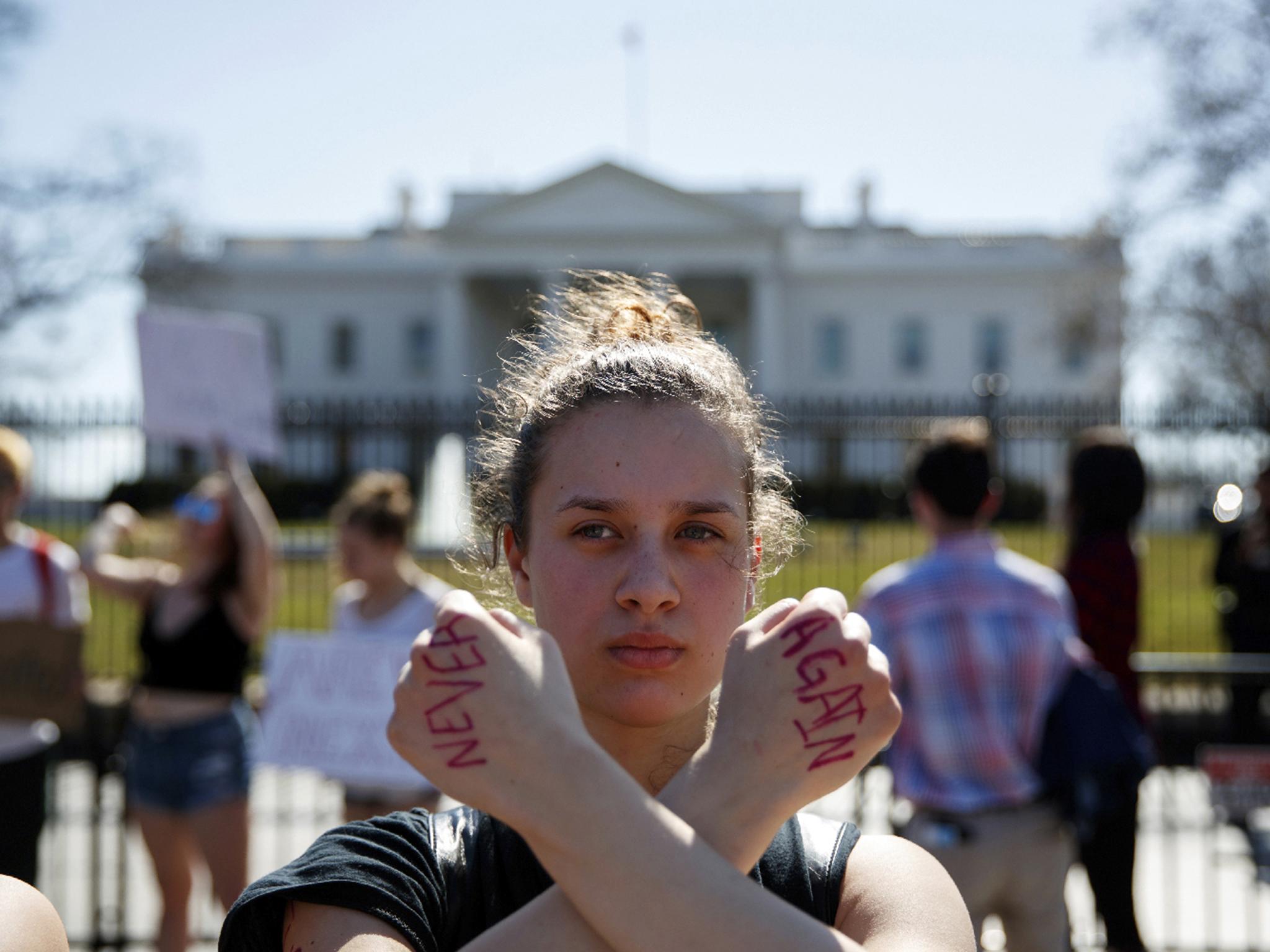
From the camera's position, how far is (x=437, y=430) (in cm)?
→ 942

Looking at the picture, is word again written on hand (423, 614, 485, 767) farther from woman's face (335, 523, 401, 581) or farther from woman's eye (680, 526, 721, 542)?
woman's face (335, 523, 401, 581)

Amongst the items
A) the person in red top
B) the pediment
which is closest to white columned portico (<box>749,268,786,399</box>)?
the pediment

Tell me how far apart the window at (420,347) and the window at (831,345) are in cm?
1675

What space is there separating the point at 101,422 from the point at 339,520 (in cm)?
512

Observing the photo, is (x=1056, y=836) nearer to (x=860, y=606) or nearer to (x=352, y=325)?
(x=860, y=606)

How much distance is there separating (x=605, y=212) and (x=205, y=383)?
4500 cm

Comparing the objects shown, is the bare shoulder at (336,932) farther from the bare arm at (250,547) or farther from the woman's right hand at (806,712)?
the bare arm at (250,547)

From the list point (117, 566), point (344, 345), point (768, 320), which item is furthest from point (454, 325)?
point (117, 566)

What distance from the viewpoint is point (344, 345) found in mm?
51750

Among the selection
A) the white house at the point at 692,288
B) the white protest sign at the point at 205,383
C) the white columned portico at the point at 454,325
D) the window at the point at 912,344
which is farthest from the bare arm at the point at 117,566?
the window at the point at 912,344

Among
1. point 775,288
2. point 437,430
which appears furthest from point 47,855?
point 775,288

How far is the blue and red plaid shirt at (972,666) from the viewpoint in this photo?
3.48 meters

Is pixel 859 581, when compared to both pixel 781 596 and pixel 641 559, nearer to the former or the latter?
pixel 781 596

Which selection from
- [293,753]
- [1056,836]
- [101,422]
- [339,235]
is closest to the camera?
[1056,836]
